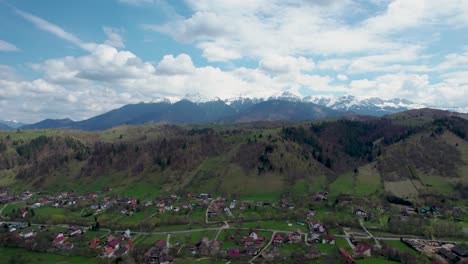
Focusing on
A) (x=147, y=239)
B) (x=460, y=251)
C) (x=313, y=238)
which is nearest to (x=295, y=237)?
(x=313, y=238)

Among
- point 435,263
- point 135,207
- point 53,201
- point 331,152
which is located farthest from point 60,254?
point 331,152

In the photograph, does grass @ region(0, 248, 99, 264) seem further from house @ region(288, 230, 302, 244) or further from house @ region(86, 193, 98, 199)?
house @ region(86, 193, 98, 199)

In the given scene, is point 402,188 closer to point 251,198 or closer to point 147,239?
point 251,198

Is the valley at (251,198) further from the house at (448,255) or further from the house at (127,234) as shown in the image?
the house at (448,255)

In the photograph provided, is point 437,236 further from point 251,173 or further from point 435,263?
point 251,173

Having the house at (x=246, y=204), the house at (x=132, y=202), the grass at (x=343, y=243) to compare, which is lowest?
the grass at (x=343, y=243)

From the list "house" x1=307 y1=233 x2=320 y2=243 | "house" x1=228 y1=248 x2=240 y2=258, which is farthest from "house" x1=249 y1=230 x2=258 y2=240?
"house" x1=307 y1=233 x2=320 y2=243

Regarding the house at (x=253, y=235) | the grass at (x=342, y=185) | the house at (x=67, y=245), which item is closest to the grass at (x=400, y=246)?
the house at (x=253, y=235)
